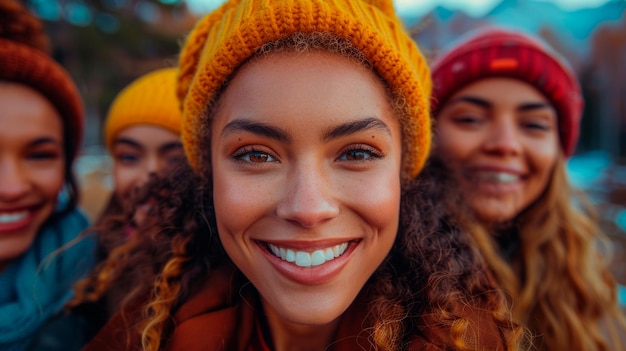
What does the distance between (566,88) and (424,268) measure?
1431mm

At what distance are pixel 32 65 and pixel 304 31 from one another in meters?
1.50

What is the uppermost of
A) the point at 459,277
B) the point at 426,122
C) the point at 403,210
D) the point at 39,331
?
the point at 426,122

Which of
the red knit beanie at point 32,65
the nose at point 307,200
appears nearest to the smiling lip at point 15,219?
the red knit beanie at point 32,65

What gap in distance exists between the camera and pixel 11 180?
72.5 inches

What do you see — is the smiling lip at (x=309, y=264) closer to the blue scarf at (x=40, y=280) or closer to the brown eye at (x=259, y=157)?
the brown eye at (x=259, y=157)

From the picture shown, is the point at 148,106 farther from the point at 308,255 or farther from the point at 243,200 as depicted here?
the point at 308,255

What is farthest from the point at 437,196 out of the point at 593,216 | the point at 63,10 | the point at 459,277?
the point at 63,10

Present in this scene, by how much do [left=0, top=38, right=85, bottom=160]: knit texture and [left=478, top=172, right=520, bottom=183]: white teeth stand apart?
2.17 metres

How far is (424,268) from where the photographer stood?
145 cm

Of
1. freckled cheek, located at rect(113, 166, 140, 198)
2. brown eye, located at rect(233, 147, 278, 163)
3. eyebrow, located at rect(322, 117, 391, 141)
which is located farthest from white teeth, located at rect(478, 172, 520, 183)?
freckled cheek, located at rect(113, 166, 140, 198)

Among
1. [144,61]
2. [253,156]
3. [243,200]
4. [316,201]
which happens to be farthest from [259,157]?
[144,61]

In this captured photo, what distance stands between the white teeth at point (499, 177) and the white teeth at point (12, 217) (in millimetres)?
2244

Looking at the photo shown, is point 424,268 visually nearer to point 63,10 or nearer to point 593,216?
point 593,216

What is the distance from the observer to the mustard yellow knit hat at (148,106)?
2.51 meters
